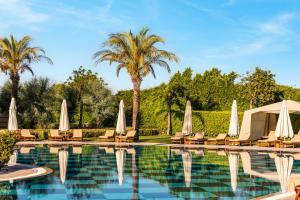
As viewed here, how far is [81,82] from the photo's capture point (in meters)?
42.8

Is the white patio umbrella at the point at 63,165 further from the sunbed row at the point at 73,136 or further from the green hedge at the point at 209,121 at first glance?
the green hedge at the point at 209,121

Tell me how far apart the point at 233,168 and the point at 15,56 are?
69.0ft

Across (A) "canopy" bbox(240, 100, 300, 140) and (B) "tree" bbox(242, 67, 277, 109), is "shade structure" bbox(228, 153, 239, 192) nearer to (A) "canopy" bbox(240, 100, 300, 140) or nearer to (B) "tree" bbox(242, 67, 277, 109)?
(A) "canopy" bbox(240, 100, 300, 140)

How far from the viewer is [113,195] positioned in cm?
1025

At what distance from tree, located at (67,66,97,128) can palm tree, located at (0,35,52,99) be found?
729cm

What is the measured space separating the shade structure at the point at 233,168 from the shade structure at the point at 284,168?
4.05 feet

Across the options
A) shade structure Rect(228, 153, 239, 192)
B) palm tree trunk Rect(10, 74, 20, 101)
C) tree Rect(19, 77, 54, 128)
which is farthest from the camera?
tree Rect(19, 77, 54, 128)

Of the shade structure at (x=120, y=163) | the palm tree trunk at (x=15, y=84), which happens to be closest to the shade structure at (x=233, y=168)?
the shade structure at (x=120, y=163)

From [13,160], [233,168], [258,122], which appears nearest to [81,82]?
[258,122]

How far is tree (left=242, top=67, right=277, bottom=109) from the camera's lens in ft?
114

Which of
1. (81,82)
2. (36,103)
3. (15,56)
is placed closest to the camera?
(15,56)

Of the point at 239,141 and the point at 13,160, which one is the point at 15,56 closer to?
the point at 13,160

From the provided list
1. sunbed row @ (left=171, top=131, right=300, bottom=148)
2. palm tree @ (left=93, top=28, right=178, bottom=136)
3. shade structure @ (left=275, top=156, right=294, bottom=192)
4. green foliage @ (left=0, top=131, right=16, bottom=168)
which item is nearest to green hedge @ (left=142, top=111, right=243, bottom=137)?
sunbed row @ (left=171, top=131, right=300, bottom=148)

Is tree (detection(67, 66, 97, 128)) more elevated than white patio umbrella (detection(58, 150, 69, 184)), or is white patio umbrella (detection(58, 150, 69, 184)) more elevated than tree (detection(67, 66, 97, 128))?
tree (detection(67, 66, 97, 128))
